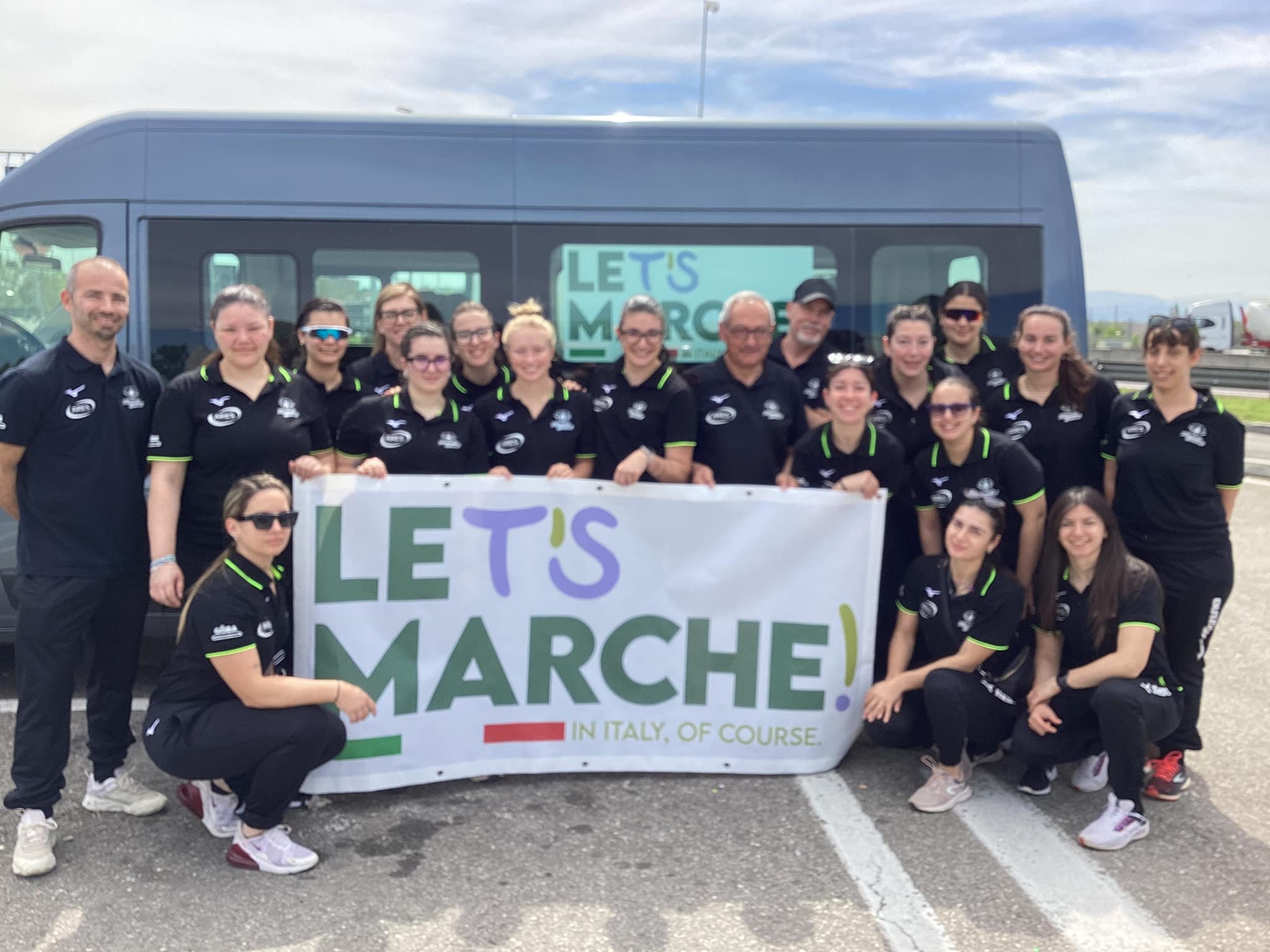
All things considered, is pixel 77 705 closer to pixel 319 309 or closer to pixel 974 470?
pixel 319 309

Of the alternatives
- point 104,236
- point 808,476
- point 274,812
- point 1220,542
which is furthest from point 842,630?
point 104,236

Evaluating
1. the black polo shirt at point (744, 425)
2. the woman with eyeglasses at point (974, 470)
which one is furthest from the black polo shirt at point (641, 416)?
the woman with eyeglasses at point (974, 470)

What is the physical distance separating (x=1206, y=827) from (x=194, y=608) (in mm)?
3445

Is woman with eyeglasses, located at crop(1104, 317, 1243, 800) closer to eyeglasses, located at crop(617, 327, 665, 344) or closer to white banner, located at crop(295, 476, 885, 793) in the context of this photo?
white banner, located at crop(295, 476, 885, 793)

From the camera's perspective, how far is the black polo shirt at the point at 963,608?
3840 mm

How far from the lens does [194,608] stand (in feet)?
10.9

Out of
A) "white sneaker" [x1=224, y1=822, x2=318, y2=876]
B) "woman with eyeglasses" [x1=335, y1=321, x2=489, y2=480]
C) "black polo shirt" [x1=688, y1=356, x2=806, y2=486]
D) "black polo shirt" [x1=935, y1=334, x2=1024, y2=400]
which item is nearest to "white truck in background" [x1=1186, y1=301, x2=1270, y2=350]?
"black polo shirt" [x1=935, y1=334, x2=1024, y2=400]

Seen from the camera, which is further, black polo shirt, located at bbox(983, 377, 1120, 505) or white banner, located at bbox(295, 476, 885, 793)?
black polo shirt, located at bbox(983, 377, 1120, 505)

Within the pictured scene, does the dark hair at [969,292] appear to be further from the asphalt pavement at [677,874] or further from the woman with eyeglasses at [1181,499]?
the asphalt pavement at [677,874]

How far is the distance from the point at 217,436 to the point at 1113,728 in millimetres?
3147

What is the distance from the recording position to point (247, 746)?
130 inches

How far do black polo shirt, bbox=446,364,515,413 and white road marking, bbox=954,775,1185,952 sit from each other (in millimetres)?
2404

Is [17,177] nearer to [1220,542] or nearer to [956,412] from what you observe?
[956,412]

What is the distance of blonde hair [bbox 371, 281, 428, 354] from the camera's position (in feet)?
15.3
